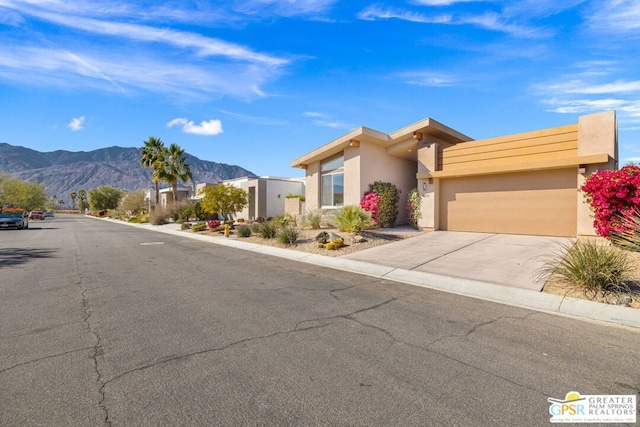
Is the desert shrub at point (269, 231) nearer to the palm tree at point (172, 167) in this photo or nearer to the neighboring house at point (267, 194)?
the neighboring house at point (267, 194)

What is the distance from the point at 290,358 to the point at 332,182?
54.0 feet

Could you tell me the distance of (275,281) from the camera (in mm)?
8070

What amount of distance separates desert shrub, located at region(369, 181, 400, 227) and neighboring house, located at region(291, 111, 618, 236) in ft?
1.87

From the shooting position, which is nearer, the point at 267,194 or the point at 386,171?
the point at 386,171

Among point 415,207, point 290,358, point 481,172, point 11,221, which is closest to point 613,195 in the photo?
point 481,172

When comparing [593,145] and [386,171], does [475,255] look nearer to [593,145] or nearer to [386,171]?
[593,145]

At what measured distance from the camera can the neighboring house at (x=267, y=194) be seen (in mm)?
29013

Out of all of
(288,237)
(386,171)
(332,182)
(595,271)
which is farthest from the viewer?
(332,182)

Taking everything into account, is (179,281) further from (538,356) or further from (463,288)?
(538,356)

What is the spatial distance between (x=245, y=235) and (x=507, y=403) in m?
16.4

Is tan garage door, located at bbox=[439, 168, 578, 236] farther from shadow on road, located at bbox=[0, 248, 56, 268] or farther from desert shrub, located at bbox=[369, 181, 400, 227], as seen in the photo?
shadow on road, located at bbox=[0, 248, 56, 268]

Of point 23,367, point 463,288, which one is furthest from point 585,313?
point 23,367

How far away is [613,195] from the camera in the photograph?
9812 millimetres

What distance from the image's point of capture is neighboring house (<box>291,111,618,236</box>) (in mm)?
12172
